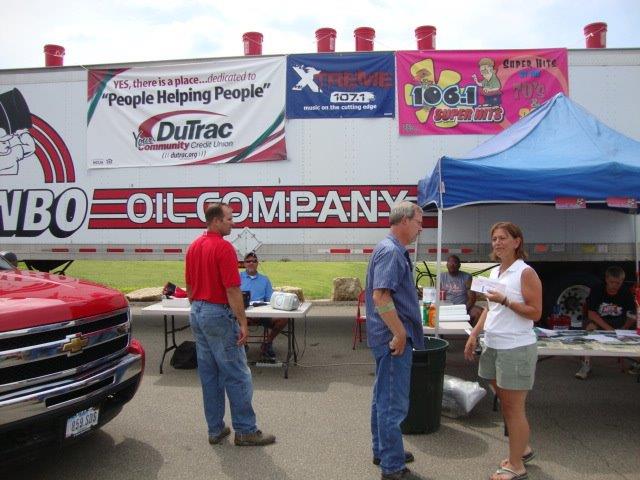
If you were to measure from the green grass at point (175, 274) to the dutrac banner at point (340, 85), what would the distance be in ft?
17.8

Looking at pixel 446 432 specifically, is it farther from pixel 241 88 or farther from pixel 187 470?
pixel 241 88

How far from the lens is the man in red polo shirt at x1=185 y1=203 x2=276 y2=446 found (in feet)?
12.4

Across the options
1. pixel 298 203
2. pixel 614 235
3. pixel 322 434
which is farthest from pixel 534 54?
pixel 322 434

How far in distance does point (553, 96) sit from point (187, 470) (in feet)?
21.2

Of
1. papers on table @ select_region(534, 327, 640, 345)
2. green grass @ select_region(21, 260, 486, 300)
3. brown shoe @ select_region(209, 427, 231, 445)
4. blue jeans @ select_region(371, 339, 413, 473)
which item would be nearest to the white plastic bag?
papers on table @ select_region(534, 327, 640, 345)

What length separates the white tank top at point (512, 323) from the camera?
11.1ft

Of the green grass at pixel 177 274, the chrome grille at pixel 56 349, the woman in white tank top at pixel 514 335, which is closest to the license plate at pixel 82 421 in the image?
the chrome grille at pixel 56 349

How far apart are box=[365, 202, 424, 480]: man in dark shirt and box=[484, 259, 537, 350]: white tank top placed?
51 centimetres

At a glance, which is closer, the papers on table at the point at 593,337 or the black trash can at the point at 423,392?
the black trash can at the point at 423,392

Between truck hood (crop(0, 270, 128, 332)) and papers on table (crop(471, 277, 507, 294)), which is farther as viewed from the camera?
papers on table (crop(471, 277, 507, 294))

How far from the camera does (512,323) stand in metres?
3.40

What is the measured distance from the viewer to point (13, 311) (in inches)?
118

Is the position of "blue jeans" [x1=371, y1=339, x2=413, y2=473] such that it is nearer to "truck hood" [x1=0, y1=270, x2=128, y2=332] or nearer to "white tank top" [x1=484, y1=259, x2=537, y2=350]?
"white tank top" [x1=484, y1=259, x2=537, y2=350]

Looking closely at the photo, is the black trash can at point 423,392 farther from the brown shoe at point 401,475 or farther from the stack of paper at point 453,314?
the stack of paper at point 453,314
